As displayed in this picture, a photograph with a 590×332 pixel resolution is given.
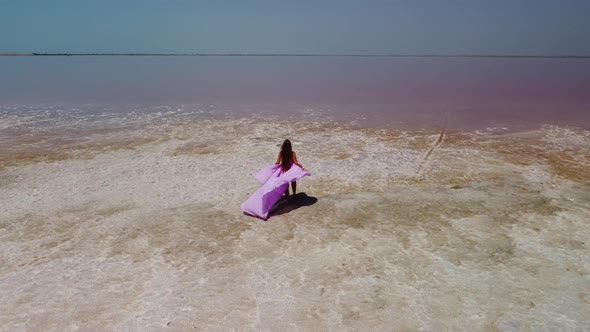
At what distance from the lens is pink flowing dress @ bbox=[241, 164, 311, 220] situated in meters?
6.50

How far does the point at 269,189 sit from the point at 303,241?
128 centimetres

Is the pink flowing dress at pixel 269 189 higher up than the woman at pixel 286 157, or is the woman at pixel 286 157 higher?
the woman at pixel 286 157

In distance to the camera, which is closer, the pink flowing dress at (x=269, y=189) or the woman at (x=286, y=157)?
the pink flowing dress at (x=269, y=189)

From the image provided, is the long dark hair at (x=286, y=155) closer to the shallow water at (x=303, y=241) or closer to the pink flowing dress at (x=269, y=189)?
the pink flowing dress at (x=269, y=189)

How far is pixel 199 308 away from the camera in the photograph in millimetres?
4305

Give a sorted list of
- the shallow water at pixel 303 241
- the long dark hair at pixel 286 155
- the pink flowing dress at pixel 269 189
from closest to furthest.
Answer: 1. the shallow water at pixel 303 241
2. the pink flowing dress at pixel 269 189
3. the long dark hair at pixel 286 155

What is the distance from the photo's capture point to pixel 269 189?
6.67 metres

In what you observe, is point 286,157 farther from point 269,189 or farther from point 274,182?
point 269,189

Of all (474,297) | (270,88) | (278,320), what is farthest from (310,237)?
(270,88)

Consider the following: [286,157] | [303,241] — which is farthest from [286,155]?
[303,241]

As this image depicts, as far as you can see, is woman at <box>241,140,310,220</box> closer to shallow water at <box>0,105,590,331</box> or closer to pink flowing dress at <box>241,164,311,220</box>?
pink flowing dress at <box>241,164,311,220</box>

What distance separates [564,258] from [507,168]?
13.5 ft

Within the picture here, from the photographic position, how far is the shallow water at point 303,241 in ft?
13.9

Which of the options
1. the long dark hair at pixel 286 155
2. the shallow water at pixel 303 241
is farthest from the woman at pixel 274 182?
the shallow water at pixel 303 241
